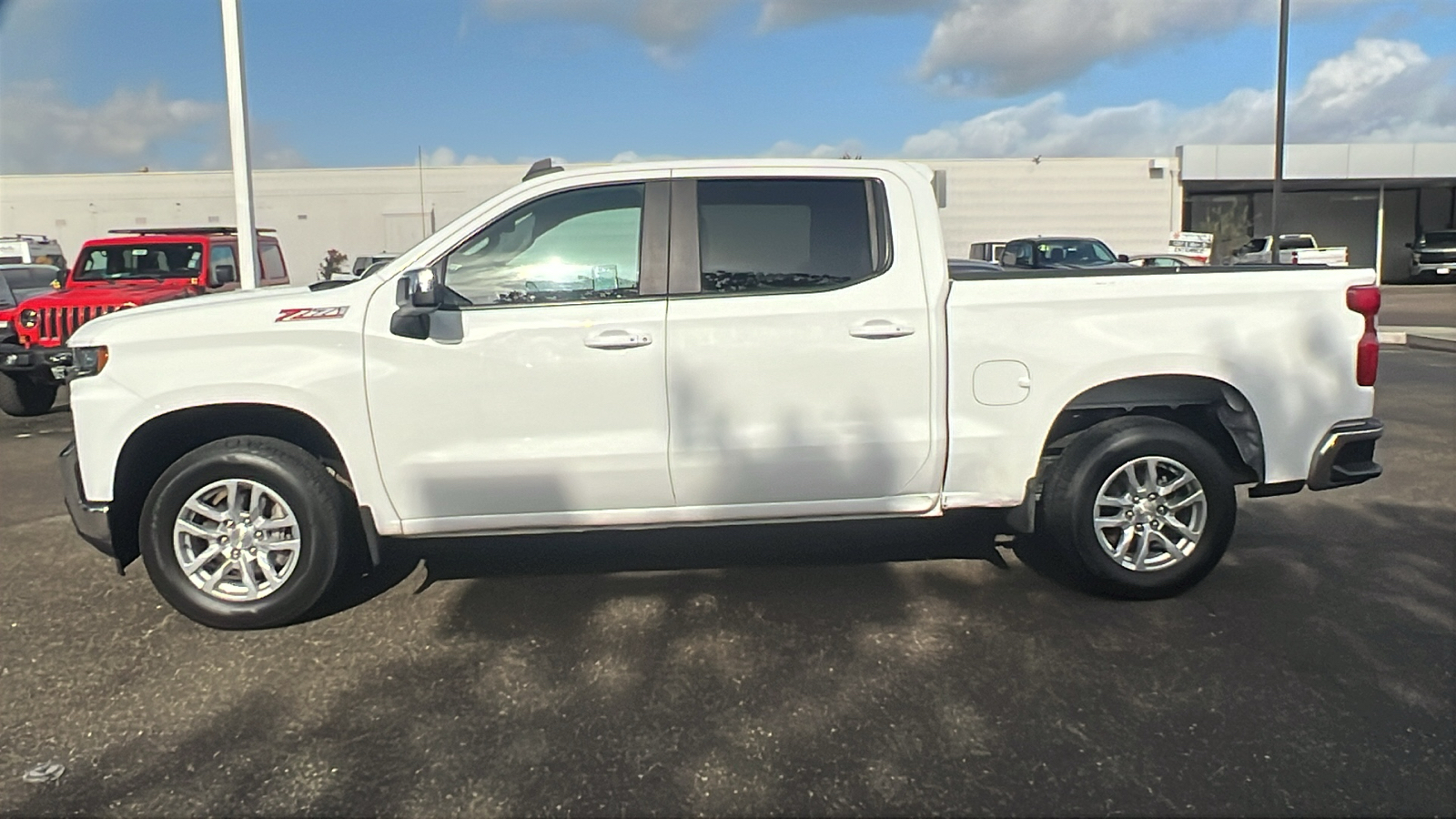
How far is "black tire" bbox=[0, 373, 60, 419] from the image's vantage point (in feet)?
35.3

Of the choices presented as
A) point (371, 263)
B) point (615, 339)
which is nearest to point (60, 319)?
point (371, 263)

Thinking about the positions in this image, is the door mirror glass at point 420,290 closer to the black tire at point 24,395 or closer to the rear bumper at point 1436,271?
the black tire at point 24,395

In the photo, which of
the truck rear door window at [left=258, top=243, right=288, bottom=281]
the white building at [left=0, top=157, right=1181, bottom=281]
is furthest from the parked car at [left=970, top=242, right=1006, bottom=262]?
the truck rear door window at [left=258, top=243, right=288, bottom=281]

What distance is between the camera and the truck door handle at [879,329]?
Result: 4.40 meters

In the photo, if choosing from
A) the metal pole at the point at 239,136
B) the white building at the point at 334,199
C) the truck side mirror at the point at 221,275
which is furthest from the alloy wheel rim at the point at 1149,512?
the white building at the point at 334,199

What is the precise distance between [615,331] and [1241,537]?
11.9 ft

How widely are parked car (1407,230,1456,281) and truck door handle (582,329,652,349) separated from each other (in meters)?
40.9

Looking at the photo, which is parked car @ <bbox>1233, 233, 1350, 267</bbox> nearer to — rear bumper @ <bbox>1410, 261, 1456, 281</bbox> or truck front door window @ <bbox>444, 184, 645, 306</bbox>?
rear bumper @ <bbox>1410, 261, 1456, 281</bbox>

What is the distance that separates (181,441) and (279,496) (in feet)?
2.13

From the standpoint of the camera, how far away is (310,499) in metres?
4.30

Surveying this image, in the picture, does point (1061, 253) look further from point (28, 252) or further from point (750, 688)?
point (28, 252)

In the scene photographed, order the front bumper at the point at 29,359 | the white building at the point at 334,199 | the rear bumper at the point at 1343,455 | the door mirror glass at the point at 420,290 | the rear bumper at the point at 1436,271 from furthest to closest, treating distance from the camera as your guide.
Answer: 1. the rear bumper at the point at 1436,271
2. the white building at the point at 334,199
3. the front bumper at the point at 29,359
4. the rear bumper at the point at 1343,455
5. the door mirror glass at the point at 420,290

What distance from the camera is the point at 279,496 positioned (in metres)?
4.32

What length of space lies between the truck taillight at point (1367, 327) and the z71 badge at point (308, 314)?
424cm
